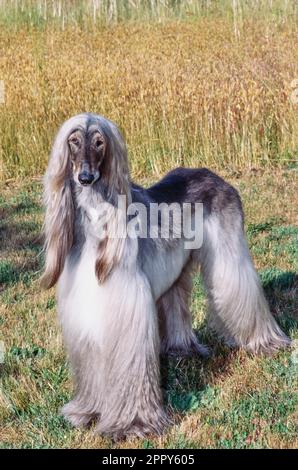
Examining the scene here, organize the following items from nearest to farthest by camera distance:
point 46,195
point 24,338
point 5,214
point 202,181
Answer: point 46,195 < point 202,181 < point 24,338 < point 5,214

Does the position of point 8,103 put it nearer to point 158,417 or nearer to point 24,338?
point 24,338

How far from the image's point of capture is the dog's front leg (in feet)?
11.1

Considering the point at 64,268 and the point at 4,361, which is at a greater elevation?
the point at 64,268

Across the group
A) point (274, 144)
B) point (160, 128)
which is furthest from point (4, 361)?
point (274, 144)

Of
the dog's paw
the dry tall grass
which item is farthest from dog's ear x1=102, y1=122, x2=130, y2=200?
the dry tall grass

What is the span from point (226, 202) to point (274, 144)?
14.6 ft

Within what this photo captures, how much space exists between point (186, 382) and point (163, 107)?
444cm

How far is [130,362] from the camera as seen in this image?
344cm

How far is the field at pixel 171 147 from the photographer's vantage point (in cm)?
381

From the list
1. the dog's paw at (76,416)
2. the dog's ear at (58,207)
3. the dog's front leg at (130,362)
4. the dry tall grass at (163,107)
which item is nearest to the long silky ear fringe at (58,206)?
the dog's ear at (58,207)

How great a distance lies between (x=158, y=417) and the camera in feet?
11.8

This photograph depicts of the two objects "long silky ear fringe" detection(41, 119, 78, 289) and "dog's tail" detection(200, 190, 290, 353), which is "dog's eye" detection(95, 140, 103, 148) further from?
"dog's tail" detection(200, 190, 290, 353)

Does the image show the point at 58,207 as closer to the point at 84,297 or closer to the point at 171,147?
the point at 84,297

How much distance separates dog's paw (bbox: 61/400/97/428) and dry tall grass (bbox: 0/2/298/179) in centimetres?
457
